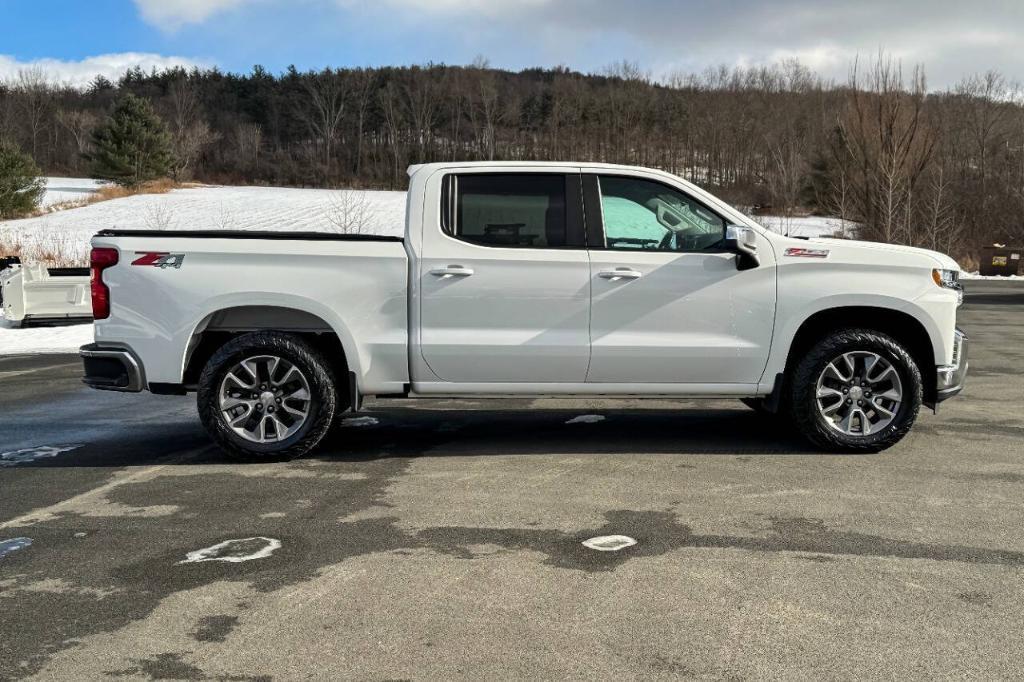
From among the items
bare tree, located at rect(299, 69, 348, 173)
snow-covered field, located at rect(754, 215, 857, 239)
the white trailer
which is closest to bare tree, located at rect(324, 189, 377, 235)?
snow-covered field, located at rect(754, 215, 857, 239)

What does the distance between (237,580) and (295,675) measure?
1.02 meters

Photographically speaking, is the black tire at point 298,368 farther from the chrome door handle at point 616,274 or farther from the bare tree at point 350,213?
the bare tree at point 350,213

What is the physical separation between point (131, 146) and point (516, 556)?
7240 cm

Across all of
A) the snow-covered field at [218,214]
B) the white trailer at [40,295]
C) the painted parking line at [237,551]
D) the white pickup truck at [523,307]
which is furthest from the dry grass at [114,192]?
the painted parking line at [237,551]

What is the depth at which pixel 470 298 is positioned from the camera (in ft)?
20.3

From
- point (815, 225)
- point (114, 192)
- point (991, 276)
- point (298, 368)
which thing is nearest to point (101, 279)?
point (298, 368)

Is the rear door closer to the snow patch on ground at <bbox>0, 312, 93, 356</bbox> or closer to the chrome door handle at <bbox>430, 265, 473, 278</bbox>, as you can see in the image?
the chrome door handle at <bbox>430, 265, 473, 278</bbox>

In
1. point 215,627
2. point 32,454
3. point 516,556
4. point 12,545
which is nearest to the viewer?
point 215,627

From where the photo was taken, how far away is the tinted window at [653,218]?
6.34 metres

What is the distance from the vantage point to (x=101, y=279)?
6156 mm

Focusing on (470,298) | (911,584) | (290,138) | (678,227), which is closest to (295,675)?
(911,584)

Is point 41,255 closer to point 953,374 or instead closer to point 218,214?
point 218,214

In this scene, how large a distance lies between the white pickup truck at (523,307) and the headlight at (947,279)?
0.01 m

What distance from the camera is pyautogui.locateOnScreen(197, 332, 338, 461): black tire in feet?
20.3
